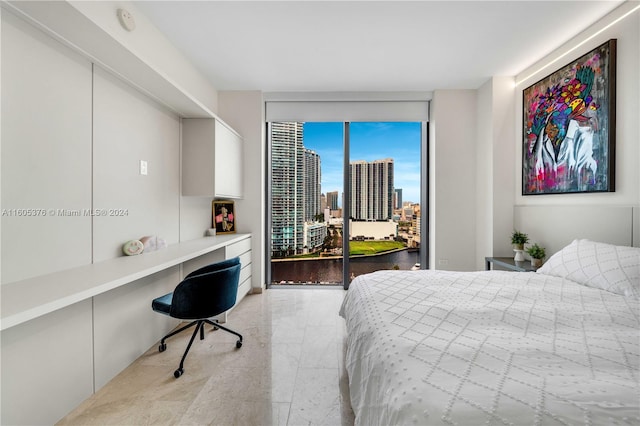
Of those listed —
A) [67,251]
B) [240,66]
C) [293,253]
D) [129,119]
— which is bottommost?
[293,253]

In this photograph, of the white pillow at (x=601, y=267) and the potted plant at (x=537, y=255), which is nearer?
the white pillow at (x=601, y=267)

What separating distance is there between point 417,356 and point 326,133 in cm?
362

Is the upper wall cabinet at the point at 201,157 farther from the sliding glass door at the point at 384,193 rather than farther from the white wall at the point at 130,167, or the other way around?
the sliding glass door at the point at 384,193

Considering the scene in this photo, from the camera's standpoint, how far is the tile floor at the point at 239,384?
1.61 m

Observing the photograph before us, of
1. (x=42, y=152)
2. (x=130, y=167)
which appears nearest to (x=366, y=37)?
(x=130, y=167)

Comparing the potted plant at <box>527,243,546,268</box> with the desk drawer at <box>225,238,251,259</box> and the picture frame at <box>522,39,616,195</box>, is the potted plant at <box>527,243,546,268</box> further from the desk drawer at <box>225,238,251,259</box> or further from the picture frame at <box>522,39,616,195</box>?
the desk drawer at <box>225,238,251,259</box>

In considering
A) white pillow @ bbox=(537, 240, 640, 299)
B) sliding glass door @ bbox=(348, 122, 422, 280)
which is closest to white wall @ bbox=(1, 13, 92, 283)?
sliding glass door @ bbox=(348, 122, 422, 280)

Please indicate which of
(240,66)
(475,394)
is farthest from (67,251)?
(240,66)

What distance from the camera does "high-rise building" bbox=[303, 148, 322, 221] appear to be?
421 cm

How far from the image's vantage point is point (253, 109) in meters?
3.85

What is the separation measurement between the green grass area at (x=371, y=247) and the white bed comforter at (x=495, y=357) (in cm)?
236

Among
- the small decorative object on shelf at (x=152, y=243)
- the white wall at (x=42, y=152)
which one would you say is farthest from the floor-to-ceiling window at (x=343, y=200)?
the white wall at (x=42, y=152)

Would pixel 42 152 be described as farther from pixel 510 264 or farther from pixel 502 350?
pixel 510 264

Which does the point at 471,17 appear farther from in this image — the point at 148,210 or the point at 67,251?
the point at 67,251
